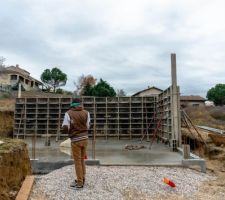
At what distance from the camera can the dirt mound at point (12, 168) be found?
3316mm

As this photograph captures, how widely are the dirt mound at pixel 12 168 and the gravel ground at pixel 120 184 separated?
0.88ft

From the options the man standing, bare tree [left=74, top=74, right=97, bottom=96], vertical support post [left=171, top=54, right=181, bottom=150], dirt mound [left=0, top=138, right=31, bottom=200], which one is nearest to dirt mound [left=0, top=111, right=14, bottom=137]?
vertical support post [left=171, top=54, right=181, bottom=150]

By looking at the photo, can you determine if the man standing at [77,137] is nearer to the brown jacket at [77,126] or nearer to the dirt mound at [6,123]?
the brown jacket at [77,126]

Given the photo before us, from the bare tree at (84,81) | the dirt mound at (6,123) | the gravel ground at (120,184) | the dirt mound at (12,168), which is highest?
the bare tree at (84,81)

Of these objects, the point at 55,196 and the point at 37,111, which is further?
the point at 37,111

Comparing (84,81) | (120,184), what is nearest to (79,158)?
(120,184)

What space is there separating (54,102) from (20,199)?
8.91 m

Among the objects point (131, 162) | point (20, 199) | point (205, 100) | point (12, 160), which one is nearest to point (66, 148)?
point (131, 162)

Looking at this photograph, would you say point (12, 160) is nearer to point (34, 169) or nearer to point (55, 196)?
point (55, 196)

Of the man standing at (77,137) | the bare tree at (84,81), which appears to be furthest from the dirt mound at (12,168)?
the bare tree at (84,81)

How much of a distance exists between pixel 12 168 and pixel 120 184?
5.27 ft

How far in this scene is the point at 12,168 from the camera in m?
3.72

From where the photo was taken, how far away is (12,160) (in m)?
3.77

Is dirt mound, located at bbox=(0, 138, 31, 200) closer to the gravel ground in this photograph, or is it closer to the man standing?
the gravel ground
